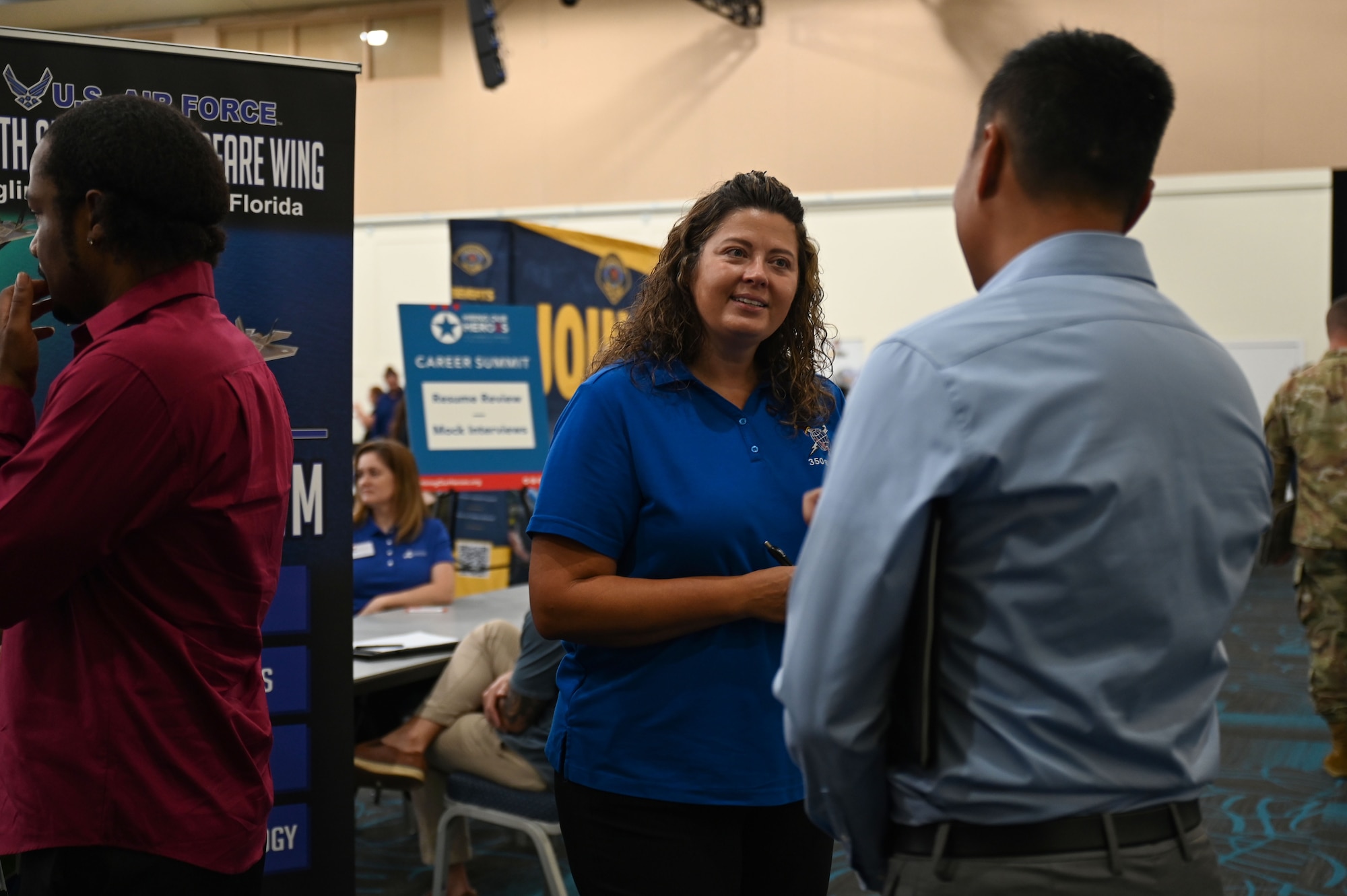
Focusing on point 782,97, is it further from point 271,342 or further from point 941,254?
point 271,342

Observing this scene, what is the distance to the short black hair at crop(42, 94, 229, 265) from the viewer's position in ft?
4.02

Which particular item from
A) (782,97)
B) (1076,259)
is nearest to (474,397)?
(1076,259)

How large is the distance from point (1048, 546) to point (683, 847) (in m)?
0.73

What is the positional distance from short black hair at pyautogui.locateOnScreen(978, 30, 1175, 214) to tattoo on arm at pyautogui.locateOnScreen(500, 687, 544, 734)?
6.46 ft

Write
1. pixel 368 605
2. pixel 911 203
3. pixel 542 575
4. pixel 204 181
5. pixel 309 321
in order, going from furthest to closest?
pixel 911 203 → pixel 368 605 → pixel 309 321 → pixel 542 575 → pixel 204 181

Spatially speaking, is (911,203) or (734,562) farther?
(911,203)

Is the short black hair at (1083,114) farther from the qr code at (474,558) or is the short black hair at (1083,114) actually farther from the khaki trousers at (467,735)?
the qr code at (474,558)

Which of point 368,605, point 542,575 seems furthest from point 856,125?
point 542,575

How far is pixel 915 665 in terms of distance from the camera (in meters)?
0.89

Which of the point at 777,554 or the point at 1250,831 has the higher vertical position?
the point at 777,554

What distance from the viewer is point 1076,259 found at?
92 cm

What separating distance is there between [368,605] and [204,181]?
274 centimetres

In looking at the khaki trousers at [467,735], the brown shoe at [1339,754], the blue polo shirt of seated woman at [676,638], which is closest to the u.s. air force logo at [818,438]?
the blue polo shirt of seated woman at [676,638]

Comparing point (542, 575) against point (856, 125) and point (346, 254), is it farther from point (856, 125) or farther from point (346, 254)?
point (856, 125)
